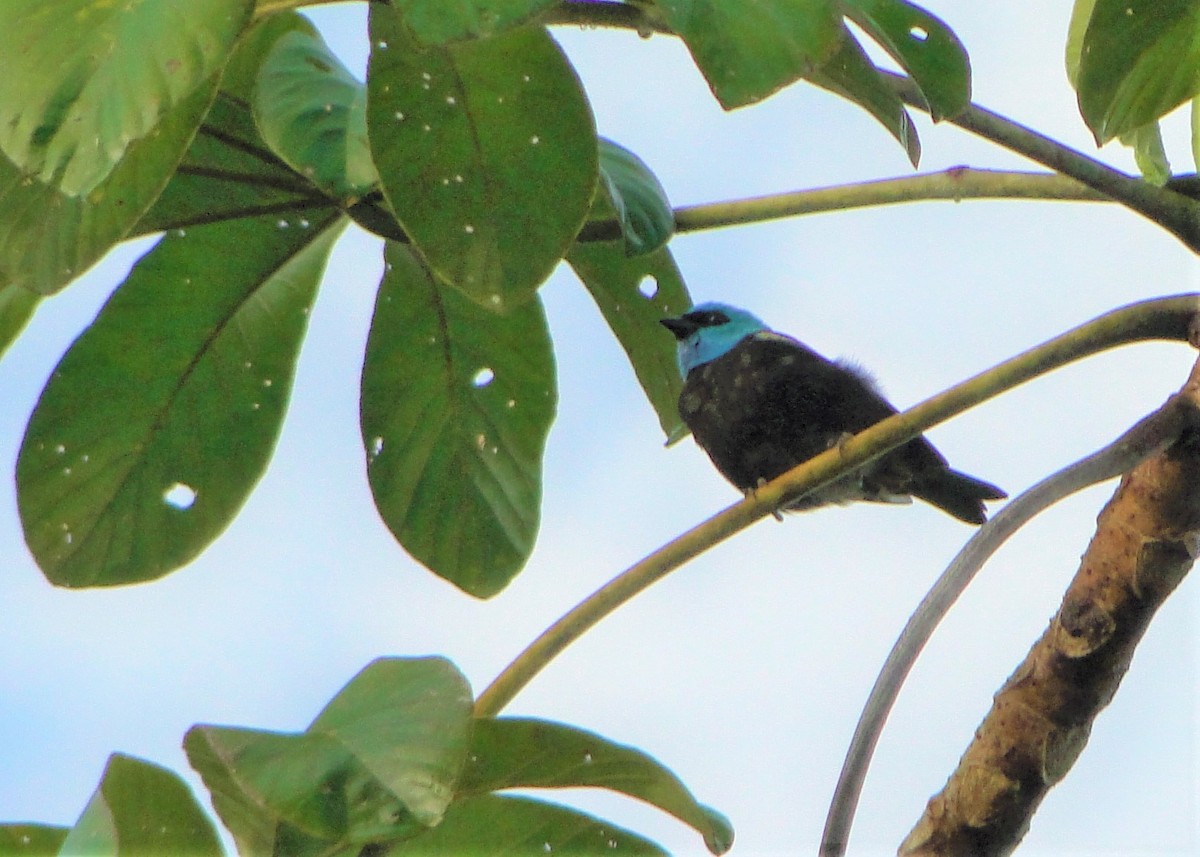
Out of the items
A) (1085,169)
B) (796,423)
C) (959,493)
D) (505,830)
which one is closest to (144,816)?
(505,830)

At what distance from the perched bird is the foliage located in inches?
38.0

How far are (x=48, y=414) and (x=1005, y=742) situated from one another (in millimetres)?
1557

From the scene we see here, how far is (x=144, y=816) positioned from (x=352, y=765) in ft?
1.00

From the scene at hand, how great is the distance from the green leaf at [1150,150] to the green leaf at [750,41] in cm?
108

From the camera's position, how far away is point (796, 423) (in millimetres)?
3682

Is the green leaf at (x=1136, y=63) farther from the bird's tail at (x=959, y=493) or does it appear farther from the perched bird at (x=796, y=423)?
the bird's tail at (x=959, y=493)

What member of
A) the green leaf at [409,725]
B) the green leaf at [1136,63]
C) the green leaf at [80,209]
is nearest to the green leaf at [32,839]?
the green leaf at [409,725]

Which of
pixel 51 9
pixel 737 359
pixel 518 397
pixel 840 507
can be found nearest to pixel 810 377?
pixel 737 359

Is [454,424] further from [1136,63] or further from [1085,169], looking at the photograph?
[1136,63]

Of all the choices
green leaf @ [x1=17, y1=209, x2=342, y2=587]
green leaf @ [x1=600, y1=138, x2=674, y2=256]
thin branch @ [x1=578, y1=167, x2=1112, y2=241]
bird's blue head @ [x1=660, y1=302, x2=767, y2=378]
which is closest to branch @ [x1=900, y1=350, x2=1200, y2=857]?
thin branch @ [x1=578, y1=167, x2=1112, y2=241]

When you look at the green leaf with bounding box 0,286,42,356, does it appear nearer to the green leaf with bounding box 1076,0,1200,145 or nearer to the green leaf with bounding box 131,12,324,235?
the green leaf with bounding box 131,12,324,235

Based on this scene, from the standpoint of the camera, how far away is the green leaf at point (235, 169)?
2168 millimetres

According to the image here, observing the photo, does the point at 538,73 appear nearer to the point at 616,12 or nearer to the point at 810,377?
the point at 616,12

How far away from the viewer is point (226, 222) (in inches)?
92.0
